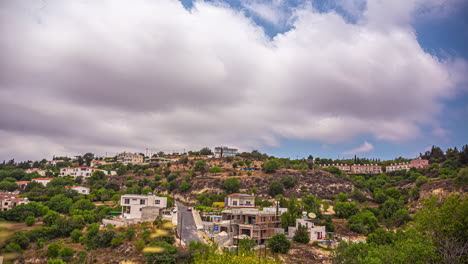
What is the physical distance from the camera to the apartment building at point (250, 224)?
4291 cm

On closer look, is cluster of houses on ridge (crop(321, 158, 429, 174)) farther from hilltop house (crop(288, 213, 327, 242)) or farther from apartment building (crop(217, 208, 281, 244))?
apartment building (crop(217, 208, 281, 244))

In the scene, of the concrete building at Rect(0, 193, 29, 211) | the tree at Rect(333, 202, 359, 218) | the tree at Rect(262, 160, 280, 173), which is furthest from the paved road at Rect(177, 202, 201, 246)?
the tree at Rect(262, 160, 280, 173)

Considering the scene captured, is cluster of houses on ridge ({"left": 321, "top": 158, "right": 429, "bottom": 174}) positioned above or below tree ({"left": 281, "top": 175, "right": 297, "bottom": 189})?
above

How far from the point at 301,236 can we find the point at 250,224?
24.0 feet

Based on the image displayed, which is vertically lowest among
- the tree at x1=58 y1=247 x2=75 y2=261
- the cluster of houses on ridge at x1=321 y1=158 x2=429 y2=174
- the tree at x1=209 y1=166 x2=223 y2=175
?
the tree at x1=58 y1=247 x2=75 y2=261

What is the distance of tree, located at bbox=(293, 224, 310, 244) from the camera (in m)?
43.9

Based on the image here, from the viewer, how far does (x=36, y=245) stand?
4369cm

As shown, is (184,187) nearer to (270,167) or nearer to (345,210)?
(270,167)

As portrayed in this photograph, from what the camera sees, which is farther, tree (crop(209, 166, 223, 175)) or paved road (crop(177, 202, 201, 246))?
tree (crop(209, 166, 223, 175))

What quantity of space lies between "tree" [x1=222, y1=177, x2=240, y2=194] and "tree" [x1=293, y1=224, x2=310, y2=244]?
111 ft

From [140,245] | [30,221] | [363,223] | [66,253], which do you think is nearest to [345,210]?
[363,223]

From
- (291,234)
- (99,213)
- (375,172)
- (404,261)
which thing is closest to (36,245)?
(99,213)

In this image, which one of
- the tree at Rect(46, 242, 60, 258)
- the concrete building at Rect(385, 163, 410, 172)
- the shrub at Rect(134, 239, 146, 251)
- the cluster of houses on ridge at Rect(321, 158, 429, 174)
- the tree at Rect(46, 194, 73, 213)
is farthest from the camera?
the concrete building at Rect(385, 163, 410, 172)

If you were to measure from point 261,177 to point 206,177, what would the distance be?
15511 mm
